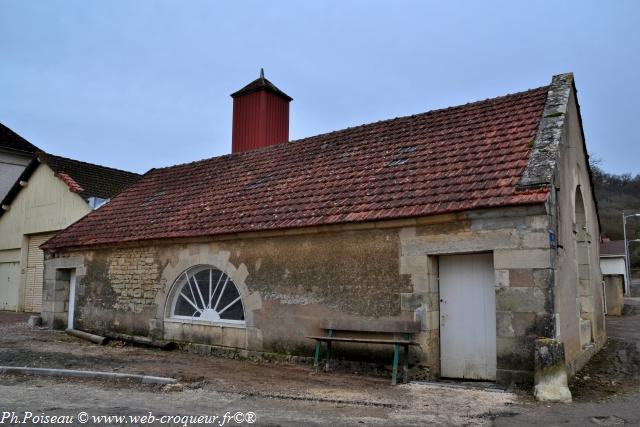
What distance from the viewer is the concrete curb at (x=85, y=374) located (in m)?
7.77

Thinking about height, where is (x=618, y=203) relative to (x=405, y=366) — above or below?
above

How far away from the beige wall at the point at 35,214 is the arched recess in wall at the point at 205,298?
8.39m

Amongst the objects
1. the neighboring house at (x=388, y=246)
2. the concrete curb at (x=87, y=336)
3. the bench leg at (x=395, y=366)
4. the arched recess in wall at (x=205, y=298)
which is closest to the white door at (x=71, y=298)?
the neighboring house at (x=388, y=246)

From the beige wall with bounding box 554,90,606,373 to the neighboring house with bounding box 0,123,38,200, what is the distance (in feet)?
77.8

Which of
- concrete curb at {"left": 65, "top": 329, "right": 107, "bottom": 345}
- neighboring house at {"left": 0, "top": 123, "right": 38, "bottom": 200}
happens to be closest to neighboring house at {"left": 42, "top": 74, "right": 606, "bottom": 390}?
concrete curb at {"left": 65, "top": 329, "right": 107, "bottom": 345}

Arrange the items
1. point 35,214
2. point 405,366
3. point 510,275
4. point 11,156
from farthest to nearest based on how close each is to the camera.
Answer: point 11,156
point 35,214
point 405,366
point 510,275

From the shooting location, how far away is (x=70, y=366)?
9055 mm

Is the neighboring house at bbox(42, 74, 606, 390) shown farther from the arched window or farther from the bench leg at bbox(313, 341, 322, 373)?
the bench leg at bbox(313, 341, 322, 373)

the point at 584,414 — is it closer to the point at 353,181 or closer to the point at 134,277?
the point at 353,181

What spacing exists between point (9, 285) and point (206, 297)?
14.5m

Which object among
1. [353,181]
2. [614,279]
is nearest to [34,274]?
[353,181]

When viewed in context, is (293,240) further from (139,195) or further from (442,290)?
(139,195)

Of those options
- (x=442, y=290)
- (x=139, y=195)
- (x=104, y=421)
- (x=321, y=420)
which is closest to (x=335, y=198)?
(x=442, y=290)

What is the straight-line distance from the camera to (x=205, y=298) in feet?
36.4
